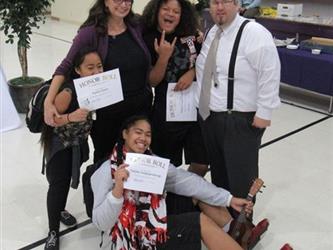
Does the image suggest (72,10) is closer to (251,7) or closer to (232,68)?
(251,7)

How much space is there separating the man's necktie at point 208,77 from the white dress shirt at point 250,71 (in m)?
0.02

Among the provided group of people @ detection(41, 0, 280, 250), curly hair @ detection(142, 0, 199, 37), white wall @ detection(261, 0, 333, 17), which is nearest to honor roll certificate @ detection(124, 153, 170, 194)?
group of people @ detection(41, 0, 280, 250)

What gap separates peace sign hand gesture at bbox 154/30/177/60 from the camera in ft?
6.37

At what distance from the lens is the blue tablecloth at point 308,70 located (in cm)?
400

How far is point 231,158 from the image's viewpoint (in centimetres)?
195

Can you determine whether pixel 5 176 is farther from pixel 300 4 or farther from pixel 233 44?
pixel 300 4

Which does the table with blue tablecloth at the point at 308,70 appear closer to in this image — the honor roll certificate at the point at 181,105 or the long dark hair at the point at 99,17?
the honor roll certificate at the point at 181,105

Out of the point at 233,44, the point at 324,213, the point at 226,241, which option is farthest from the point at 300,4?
the point at 226,241

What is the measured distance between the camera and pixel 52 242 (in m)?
2.10

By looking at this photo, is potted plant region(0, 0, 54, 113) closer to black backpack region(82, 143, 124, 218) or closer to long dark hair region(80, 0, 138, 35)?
long dark hair region(80, 0, 138, 35)

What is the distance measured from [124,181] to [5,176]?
159 cm

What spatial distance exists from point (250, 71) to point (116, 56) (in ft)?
2.03

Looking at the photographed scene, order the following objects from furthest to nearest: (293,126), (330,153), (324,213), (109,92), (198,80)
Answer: (293,126) < (330,153) < (324,213) < (198,80) < (109,92)

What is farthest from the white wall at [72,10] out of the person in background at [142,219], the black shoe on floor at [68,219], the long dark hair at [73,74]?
the person in background at [142,219]
